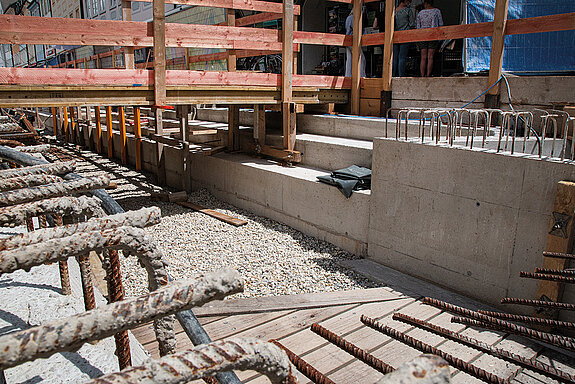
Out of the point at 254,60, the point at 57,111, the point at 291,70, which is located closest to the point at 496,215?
the point at 291,70

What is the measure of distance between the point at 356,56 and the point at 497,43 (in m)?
3.12

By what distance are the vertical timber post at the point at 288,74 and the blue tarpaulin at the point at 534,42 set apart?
3.31 m

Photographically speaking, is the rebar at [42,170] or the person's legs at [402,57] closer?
the rebar at [42,170]

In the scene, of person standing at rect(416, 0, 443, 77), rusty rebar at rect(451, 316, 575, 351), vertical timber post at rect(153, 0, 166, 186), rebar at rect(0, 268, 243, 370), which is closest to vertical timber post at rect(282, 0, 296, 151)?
vertical timber post at rect(153, 0, 166, 186)

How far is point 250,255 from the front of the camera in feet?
22.4

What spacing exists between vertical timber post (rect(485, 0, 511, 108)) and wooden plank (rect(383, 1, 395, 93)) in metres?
2.11

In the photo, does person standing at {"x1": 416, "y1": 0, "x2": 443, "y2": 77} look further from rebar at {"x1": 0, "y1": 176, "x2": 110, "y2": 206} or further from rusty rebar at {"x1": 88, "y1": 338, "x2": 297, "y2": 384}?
rusty rebar at {"x1": 88, "y1": 338, "x2": 297, "y2": 384}

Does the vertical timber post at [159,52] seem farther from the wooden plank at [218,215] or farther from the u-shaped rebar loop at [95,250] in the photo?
the u-shaped rebar loop at [95,250]

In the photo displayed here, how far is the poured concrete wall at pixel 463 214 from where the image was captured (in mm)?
4719

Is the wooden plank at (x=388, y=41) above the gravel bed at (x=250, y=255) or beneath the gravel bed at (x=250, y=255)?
above

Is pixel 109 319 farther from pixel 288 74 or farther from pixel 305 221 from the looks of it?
pixel 288 74

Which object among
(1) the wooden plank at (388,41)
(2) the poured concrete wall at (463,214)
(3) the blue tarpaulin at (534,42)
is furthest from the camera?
(1) the wooden plank at (388,41)

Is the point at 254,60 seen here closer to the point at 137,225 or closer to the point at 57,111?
the point at 57,111

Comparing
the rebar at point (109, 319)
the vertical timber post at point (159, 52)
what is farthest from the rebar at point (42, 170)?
the vertical timber post at point (159, 52)
